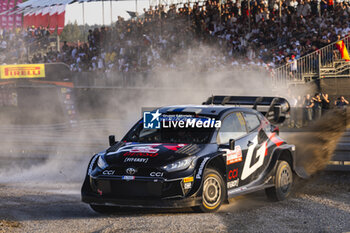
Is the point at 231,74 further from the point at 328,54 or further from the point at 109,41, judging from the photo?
the point at 109,41

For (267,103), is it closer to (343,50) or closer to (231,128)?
(231,128)

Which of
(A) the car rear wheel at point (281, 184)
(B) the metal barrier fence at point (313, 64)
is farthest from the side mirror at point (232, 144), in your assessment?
(B) the metal barrier fence at point (313, 64)

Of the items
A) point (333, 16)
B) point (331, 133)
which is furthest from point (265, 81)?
point (331, 133)

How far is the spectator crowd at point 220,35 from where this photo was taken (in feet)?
65.2

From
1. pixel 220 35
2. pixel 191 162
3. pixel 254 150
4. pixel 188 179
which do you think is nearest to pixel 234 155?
pixel 254 150

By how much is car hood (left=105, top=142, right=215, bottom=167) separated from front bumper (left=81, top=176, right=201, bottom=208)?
24 cm

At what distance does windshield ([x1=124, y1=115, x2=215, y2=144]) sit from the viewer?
7.04 meters

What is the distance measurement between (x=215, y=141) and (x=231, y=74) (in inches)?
457

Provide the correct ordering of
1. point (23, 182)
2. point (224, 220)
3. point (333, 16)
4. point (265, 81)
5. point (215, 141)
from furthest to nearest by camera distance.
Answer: point (333, 16), point (265, 81), point (23, 182), point (215, 141), point (224, 220)

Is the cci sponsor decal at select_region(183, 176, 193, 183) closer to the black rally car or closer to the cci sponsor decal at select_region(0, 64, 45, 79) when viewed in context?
the black rally car

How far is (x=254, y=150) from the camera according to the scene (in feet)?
24.4

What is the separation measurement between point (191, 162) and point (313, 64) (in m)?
13.8

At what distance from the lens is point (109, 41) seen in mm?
25547

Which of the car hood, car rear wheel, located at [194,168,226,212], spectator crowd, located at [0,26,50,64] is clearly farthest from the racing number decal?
spectator crowd, located at [0,26,50,64]
